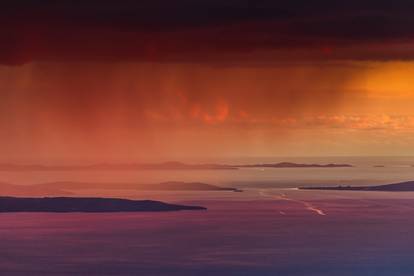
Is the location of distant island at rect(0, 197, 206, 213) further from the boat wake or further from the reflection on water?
the boat wake

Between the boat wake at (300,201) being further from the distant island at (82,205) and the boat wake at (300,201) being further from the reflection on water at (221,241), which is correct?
the distant island at (82,205)

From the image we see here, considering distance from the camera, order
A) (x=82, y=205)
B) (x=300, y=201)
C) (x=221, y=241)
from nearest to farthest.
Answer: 1. (x=221, y=241)
2. (x=82, y=205)
3. (x=300, y=201)

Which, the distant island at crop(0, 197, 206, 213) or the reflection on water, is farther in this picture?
the distant island at crop(0, 197, 206, 213)

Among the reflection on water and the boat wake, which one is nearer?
→ the reflection on water

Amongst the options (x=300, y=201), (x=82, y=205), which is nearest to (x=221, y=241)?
(x=82, y=205)

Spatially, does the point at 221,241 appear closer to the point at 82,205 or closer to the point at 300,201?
the point at 82,205

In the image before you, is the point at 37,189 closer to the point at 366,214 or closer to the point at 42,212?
the point at 42,212

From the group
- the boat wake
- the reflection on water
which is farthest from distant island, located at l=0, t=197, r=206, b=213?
the boat wake

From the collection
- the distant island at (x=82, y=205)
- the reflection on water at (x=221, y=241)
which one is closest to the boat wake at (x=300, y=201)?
the reflection on water at (x=221, y=241)

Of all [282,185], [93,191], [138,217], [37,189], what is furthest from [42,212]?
[282,185]
